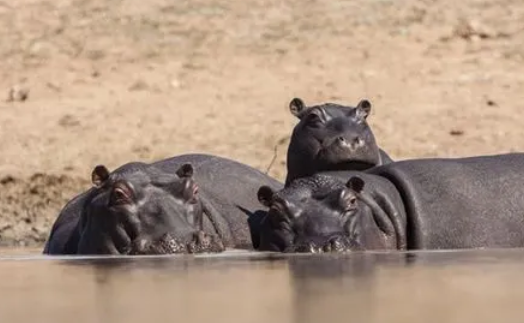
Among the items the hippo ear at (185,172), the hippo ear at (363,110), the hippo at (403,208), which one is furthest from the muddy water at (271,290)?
the hippo ear at (363,110)

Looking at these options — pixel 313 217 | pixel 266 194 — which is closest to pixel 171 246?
pixel 313 217

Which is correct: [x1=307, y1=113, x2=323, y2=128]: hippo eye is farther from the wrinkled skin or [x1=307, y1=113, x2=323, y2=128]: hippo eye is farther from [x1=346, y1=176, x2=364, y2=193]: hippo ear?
the wrinkled skin

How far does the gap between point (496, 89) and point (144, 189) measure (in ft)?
34.7

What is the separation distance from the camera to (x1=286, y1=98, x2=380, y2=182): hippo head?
11.2 m

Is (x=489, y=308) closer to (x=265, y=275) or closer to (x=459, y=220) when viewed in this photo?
(x=265, y=275)

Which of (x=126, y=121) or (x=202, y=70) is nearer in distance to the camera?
(x=126, y=121)

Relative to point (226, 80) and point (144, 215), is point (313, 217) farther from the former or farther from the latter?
point (226, 80)

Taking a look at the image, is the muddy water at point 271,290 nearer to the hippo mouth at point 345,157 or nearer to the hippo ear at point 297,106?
the hippo mouth at point 345,157

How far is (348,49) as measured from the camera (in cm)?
2092

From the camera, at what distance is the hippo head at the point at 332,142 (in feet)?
36.7

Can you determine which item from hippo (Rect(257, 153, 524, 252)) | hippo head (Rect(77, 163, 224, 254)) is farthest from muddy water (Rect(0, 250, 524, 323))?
hippo (Rect(257, 153, 524, 252))

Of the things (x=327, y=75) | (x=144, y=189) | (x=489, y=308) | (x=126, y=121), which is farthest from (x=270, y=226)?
(x=327, y=75)

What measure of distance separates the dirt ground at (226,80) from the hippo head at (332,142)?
400 cm

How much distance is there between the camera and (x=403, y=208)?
1015 cm
